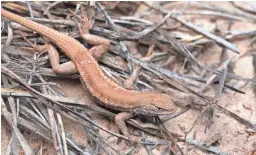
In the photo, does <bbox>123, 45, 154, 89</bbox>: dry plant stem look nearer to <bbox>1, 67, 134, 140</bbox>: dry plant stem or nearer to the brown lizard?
the brown lizard

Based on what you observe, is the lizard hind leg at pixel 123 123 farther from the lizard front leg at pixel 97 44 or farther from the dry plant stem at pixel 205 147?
the lizard front leg at pixel 97 44

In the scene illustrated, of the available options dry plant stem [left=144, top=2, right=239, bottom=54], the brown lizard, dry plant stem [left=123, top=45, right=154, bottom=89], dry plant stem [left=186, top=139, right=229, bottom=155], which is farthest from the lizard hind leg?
dry plant stem [left=144, top=2, right=239, bottom=54]

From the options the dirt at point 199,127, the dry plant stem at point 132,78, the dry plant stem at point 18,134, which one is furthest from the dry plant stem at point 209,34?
the dry plant stem at point 18,134

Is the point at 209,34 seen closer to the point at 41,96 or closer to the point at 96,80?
the point at 96,80

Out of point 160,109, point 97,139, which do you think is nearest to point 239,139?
point 160,109

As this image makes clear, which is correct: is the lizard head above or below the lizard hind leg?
above

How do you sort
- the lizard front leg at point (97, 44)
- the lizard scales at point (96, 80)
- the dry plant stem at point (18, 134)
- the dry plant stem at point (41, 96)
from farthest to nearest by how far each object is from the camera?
1. the lizard front leg at point (97, 44)
2. the lizard scales at point (96, 80)
3. the dry plant stem at point (41, 96)
4. the dry plant stem at point (18, 134)

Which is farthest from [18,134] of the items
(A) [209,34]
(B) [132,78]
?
(A) [209,34]

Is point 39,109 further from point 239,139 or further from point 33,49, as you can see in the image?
point 239,139
